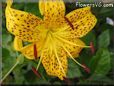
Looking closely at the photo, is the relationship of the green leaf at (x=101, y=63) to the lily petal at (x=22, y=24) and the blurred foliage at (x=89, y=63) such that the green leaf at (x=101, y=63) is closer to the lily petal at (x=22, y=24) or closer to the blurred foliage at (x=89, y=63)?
the blurred foliage at (x=89, y=63)

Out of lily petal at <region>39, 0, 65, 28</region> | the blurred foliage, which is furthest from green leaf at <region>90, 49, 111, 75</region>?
lily petal at <region>39, 0, 65, 28</region>

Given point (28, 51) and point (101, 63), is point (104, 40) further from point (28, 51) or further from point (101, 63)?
point (28, 51)

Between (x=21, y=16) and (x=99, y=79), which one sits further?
→ (x=99, y=79)

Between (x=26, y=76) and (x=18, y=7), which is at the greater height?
(x=18, y=7)

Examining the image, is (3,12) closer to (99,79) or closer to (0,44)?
(0,44)

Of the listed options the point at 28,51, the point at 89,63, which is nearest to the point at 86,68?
the point at 89,63

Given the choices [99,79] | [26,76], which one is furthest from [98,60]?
[26,76]
